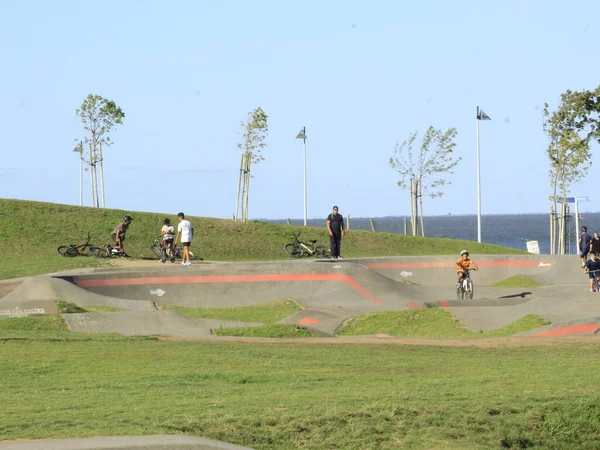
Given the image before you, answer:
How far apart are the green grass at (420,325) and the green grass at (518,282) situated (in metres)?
12.4

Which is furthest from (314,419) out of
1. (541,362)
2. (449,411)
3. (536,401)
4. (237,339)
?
(237,339)

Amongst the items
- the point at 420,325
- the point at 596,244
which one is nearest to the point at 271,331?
the point at 420,325

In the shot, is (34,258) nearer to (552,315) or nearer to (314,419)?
(552,315)

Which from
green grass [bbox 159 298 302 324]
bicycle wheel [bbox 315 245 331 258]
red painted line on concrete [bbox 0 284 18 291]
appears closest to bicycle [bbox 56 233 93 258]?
bicycle wheel [bbox 315 245 331 258]

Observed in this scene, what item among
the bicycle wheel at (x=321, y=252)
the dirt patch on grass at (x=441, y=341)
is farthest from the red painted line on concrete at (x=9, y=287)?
the bicycle wheel at (x=321, y=252)

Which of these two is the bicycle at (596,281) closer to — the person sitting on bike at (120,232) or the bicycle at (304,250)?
the bicycle at (304,250)

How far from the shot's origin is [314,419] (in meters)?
10.1

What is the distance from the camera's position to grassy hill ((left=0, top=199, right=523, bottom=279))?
4397 centimetres

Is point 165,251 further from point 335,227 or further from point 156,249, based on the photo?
point 335,227

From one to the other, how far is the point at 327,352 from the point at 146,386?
500 centimetres

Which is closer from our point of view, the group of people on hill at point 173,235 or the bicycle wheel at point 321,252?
the group of people on hill at point 173,235

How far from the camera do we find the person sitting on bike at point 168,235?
36.1 metres

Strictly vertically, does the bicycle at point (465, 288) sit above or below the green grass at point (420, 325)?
above

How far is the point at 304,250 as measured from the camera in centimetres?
4438
